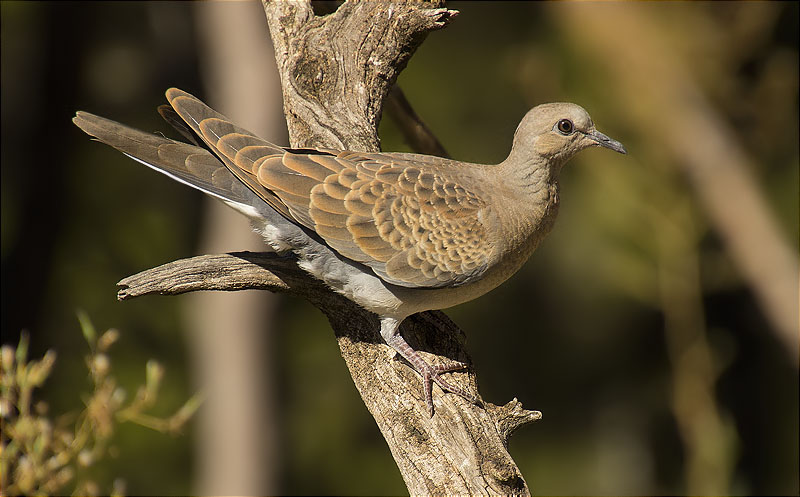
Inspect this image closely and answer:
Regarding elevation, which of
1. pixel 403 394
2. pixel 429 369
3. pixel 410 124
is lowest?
pixel 403 394

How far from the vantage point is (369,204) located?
3.26 metres

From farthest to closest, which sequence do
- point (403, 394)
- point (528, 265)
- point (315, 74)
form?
point (528, 265) → point (315, 74) → point (403, 394)

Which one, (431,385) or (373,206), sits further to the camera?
(373,206)

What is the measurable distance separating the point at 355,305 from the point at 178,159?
0.91 metres

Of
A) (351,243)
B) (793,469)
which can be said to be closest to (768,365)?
(793,469)

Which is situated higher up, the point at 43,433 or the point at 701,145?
the point at 701,145

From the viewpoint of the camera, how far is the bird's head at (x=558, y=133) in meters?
3.36

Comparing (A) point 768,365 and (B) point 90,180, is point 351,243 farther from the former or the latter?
(A) point 768,365

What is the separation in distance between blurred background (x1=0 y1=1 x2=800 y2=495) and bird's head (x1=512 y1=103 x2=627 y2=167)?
1.74m

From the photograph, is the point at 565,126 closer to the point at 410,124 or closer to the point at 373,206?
the point at 373,206

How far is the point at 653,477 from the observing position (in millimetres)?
7812

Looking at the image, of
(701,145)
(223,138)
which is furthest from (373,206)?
(701,145)

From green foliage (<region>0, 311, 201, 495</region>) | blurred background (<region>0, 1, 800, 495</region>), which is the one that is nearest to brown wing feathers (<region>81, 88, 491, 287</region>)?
green foliage (<region>0, 311, 201, 495</region>)

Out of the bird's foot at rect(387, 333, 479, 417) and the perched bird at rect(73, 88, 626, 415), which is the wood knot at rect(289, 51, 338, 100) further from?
the bird's foot at rect(387, 333, 479, 417)
